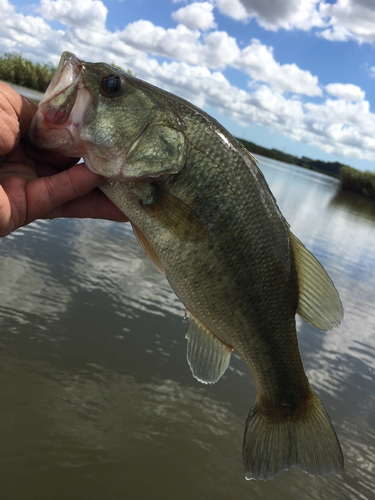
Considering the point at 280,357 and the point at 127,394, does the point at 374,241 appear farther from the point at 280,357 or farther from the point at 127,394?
the point at 280,357

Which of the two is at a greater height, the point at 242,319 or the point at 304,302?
the point at 304,302

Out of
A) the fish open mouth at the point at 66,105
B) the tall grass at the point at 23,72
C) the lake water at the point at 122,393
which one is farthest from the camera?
the tall grass at the point at 23,72

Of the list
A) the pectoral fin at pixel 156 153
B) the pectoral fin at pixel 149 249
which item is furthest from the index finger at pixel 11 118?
the pectoral fin at pixel 149 249

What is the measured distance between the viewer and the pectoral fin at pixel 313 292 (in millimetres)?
2502

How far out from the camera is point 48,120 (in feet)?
7.44

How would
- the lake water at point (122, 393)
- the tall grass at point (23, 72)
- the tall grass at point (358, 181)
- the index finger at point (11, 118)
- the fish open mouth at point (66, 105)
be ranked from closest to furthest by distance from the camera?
the fish open mouth at point (66, 105) < the index finger at point (11, 118) < the lake water at point (122, 393) < the tall grass at point (23, 72) < the tall grass at point (358, 181)

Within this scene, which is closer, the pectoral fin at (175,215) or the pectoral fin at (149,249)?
the pectoral fin at (175,215)

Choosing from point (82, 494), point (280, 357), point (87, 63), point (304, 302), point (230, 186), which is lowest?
point (82, 494)

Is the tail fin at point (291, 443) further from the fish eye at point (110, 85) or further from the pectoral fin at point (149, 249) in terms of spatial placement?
the fish eye at point (110, 85)

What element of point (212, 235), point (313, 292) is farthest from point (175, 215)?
point (313, 292)

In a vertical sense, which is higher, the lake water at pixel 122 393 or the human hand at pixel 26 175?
the human hand at pixel 26 175

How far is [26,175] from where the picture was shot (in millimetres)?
2686

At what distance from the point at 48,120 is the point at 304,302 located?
73.4 inches

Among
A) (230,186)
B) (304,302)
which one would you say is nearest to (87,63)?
(230,186)
